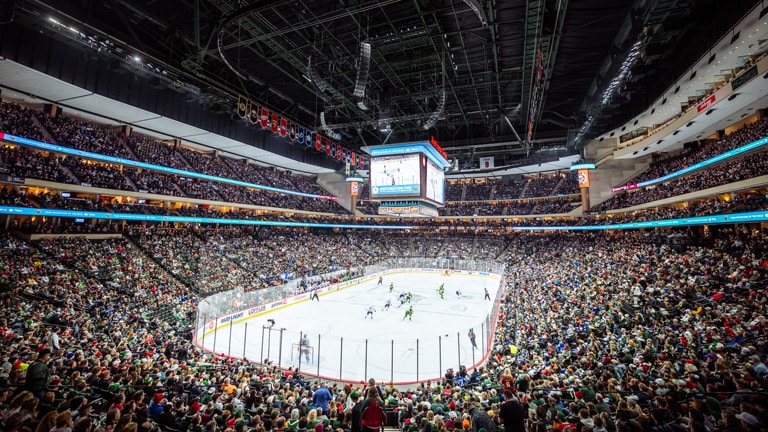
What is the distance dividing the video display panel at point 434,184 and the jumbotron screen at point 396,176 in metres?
A: 1.27

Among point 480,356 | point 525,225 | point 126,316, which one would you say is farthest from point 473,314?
point 525,225

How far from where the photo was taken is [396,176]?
23.7 metres

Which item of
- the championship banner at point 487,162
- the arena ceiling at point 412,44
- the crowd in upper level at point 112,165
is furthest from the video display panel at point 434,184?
the crowd in upper level at point 112,165

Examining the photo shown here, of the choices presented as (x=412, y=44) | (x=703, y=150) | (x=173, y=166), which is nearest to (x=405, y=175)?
(x=412, y=44)

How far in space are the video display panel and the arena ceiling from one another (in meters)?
5.30

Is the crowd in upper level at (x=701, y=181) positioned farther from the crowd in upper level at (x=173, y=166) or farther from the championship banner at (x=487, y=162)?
the championship banner at (x=487, y=162)

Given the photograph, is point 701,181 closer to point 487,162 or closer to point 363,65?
point 487,162

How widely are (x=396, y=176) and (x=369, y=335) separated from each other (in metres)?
11.4

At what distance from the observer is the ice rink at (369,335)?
45.3 feet

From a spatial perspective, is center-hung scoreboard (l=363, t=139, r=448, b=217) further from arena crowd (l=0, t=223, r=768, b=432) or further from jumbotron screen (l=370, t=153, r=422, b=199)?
arena crowd (l=0, t=223, r=768, b=432)

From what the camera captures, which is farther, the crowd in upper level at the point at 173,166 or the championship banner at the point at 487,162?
the championship banner at the point at 487,162

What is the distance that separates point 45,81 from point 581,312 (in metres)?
31.4

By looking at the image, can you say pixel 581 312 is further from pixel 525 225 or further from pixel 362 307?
pixel 525 225

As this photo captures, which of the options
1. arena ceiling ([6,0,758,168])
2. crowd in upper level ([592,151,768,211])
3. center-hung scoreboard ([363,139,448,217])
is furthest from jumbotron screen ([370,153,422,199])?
crowd in upper level ([592,151,768,211])
